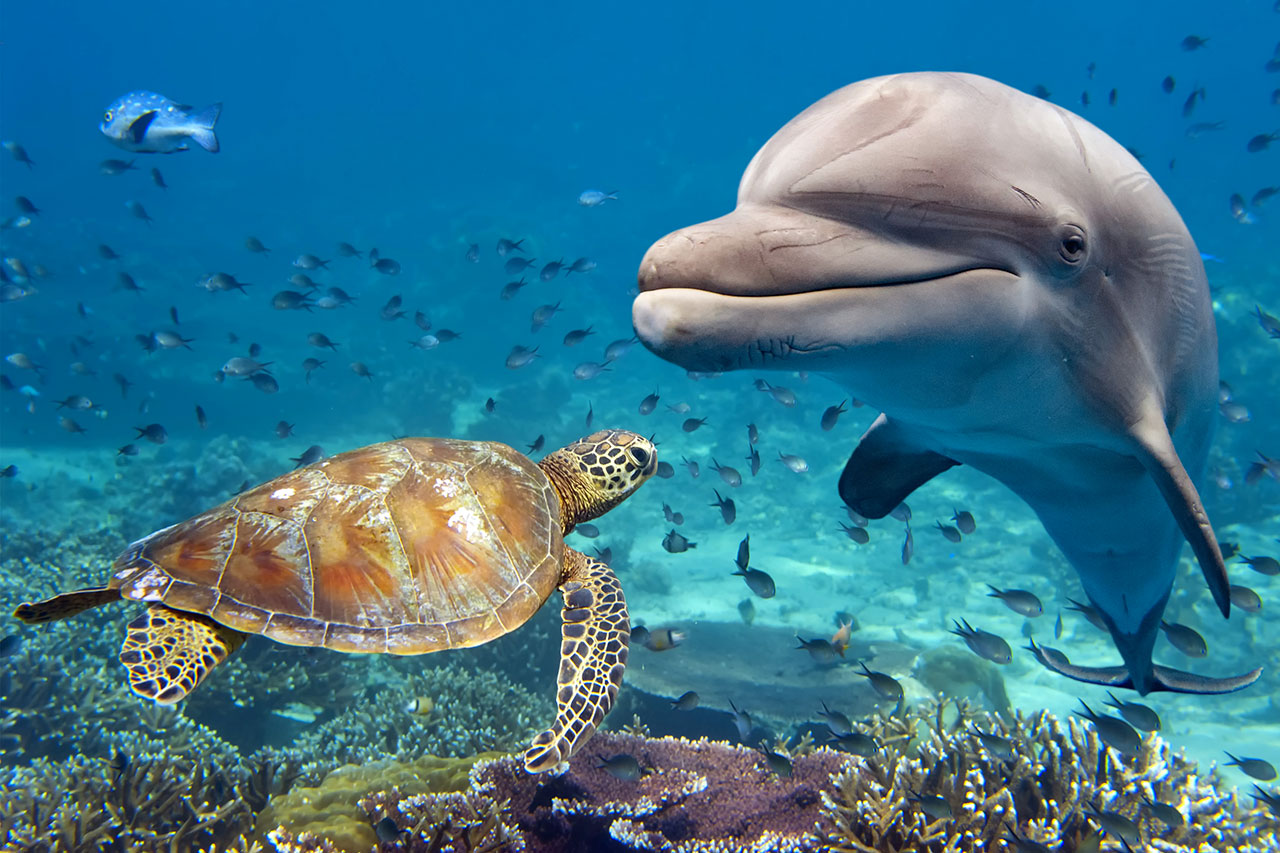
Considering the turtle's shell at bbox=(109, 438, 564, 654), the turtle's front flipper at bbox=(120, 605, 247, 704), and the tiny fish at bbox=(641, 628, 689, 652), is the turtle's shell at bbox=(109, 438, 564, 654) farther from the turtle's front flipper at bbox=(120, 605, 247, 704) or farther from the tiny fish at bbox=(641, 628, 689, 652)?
the tiny fish at bbox=(641, 628, 689, 652)

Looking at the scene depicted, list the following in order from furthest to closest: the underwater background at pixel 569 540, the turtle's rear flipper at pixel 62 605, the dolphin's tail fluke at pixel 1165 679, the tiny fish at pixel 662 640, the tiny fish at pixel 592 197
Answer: the tiny fish at pixel 592 197 → the tiny fish at pixel 662 640 → the underwater background at pixel 569 540 → the dolphin's tail fluke at pixel 1165 679 → the turtle's rear flipper at pixel 62 605

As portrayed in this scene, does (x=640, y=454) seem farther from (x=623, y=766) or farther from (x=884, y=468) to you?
→ (x=623, y=766)

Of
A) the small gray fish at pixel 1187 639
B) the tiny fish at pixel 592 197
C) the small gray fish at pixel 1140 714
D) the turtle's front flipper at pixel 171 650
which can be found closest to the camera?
the turtle's front flipper at pixel 171 650

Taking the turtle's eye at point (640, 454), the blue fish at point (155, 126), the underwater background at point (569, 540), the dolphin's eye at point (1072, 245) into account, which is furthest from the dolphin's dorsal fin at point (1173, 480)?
the blue fish at point (155, 126)

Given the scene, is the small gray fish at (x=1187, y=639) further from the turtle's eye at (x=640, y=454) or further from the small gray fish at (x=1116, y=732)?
the turtle's eye at (x=640, y=454)

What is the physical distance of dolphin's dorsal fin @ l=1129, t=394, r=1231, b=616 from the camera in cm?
199

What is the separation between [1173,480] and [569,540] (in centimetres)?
1446

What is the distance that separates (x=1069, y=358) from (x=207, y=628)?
13.0 feet

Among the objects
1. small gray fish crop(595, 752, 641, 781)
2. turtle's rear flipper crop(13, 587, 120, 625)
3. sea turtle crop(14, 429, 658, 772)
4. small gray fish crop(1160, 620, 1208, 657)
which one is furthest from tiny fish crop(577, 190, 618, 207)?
turtle's rear flipper crop(13, 587, 120, 625)

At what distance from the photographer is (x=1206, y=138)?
2530 inches

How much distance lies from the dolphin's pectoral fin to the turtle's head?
1.37m

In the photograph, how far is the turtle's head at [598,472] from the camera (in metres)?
4.34

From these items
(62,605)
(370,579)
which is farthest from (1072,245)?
(62,605)

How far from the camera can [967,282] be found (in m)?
1.43
